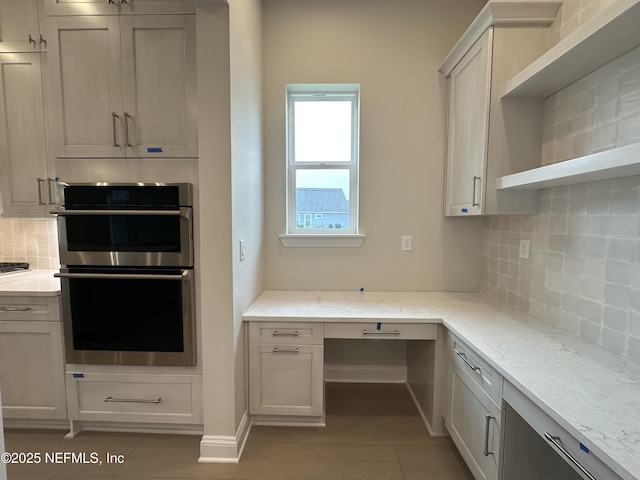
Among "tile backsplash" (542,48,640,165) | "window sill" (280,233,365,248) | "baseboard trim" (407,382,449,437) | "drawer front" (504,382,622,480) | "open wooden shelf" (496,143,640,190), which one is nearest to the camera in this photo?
"drawer front" (504,382,622,480)

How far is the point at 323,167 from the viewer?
8.68 feet

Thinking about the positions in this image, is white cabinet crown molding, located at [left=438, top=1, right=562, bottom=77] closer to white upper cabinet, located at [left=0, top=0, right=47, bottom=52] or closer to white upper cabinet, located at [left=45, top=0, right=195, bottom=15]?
white upper cabinet, located at [left=45, top=0, right=195, bottom=15]

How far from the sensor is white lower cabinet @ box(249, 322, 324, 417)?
199 cm

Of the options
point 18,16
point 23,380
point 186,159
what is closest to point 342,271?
point 186,159

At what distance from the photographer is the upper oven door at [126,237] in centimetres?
181

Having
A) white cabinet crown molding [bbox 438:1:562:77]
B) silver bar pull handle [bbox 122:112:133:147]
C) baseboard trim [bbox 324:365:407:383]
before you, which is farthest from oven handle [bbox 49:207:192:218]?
white cabinet crown molding [bbox 438:1:562:77]

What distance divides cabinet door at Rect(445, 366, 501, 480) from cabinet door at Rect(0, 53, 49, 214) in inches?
115

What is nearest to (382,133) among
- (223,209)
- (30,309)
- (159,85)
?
(223,209)

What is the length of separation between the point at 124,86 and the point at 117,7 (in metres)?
0.42

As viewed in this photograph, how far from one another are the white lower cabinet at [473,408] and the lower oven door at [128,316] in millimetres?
1522

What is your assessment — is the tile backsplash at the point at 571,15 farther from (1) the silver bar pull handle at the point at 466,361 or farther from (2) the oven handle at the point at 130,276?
(2) the oven handle at the point at 130,276

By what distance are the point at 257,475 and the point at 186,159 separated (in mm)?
1792

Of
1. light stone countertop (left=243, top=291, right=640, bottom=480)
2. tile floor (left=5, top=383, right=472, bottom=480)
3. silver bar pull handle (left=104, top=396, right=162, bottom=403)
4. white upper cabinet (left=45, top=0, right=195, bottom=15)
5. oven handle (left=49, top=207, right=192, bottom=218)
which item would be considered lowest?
tile floor (left=5, top=383, right=472, bottom=480)

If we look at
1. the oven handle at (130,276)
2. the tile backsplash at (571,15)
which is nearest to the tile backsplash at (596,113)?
the tile backsplash at (571,15)
